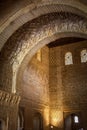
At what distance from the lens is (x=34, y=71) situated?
14.9 m

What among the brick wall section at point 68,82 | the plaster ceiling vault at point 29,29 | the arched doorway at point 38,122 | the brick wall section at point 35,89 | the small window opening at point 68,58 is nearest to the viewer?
the plaster ceiling vault at point 29,29

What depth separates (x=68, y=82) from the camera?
16531 millimetres

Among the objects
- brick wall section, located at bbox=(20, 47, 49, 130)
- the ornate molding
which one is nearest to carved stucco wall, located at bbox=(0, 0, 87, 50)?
the ornate molding

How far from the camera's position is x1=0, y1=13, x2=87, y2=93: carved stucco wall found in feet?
29.1

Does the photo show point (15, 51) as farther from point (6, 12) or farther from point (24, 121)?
point (24, 121)

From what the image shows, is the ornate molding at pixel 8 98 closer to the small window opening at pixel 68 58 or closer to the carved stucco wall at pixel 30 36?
the carved stucco wall at pixel 30 36

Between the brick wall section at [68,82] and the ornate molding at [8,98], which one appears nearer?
the ornate molding at [8,98]

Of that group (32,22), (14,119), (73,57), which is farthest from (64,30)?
(73,57)

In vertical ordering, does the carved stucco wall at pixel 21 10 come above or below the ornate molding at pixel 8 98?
above

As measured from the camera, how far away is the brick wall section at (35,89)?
43.8 ft

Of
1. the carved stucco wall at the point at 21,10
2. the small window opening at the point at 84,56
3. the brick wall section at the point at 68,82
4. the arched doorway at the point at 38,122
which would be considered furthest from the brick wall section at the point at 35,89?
the carved stucco wall at the point at 21,10

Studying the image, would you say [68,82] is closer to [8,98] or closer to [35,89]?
[35,89]

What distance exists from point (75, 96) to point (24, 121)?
506 centimetres

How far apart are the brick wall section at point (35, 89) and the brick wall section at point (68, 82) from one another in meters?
0.64
